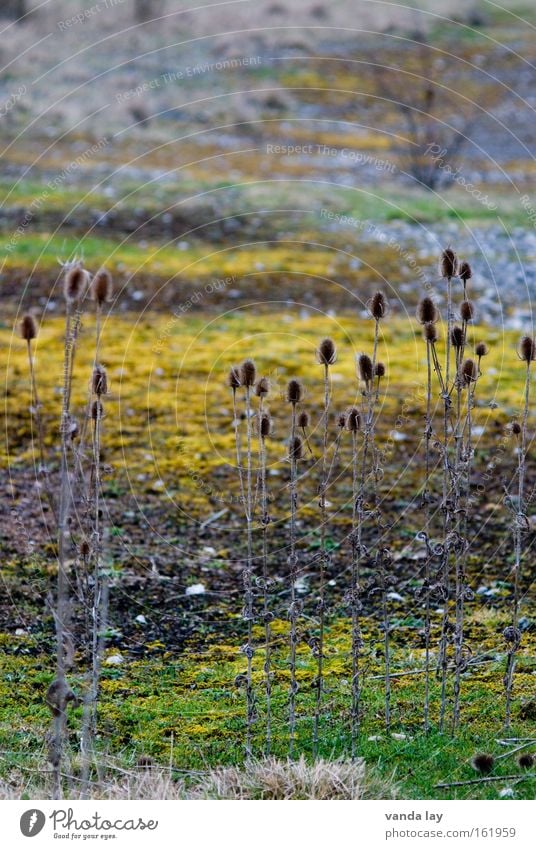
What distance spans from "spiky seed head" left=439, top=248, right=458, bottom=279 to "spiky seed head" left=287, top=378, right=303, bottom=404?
794 millimetres

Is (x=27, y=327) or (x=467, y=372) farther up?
(x=27, y=327)

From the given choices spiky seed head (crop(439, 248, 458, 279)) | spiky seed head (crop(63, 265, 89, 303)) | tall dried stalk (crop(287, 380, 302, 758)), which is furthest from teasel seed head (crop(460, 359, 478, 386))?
spiky seed head (crop(63, 265, 89, 303))

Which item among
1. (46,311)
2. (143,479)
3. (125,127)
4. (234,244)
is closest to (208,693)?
(143,479)

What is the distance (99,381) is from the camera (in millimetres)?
4109

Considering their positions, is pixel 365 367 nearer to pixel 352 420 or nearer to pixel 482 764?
pixel 352 420

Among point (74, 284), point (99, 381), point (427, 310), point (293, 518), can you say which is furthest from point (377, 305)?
point (74, 284)

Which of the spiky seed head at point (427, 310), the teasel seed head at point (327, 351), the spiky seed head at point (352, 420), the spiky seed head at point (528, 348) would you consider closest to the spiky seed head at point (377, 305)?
the spiky seed head at point (427, 310)

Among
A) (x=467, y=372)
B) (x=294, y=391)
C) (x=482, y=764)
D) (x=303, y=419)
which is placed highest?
(x=467, y=372)

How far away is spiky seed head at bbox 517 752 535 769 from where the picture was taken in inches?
165

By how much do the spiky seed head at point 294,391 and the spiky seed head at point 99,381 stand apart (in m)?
0.74

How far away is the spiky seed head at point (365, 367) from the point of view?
164 inches

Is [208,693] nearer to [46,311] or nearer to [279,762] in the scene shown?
[279,762]

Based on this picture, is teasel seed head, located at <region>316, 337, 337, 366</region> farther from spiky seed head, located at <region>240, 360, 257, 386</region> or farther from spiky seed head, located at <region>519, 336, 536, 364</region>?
spiky seed head, located at <region>519, 336, 536, 364</region>

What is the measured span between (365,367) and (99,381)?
1078 millimetres
